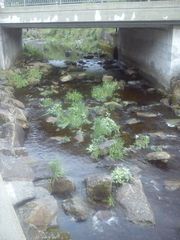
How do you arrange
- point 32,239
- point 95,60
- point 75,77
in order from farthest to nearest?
point 95,60 < point 75,77 < point 32,239

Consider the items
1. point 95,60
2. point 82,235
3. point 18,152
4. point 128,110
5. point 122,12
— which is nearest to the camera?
point 82,235

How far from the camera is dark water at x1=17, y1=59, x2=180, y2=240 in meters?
9.22

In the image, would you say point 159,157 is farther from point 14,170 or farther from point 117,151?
point 14,170

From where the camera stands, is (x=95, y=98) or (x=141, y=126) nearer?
(x=141, y=126)

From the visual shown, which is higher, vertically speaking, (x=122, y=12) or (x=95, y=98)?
(x=122, y=12)

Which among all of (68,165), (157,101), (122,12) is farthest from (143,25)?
(68,165)

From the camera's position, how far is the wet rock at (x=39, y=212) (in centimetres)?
869

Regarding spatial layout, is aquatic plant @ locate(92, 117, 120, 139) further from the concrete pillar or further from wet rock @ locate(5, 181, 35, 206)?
the concrete pillar

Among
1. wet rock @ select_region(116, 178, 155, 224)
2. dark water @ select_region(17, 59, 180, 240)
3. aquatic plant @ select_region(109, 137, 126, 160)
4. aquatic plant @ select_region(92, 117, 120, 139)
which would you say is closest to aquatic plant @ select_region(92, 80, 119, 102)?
dark water @ select_region(17, 59, 180, 240)

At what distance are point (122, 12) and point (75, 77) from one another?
6.69 m

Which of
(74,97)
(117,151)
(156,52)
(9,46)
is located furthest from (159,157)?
(9,46)

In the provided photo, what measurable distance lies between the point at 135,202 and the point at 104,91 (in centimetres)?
1158

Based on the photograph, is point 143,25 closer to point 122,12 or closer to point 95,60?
point 122,12

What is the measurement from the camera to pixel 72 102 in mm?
19594
